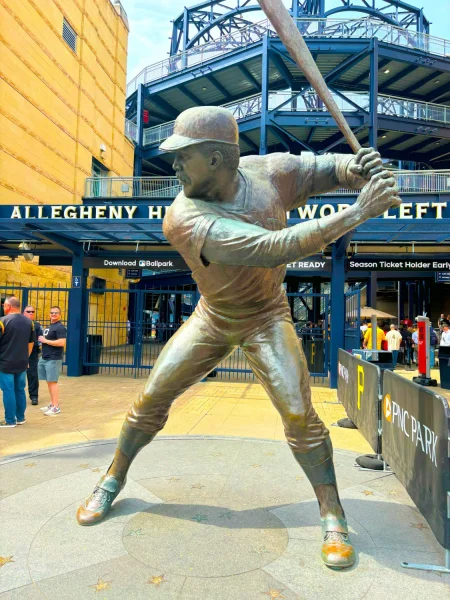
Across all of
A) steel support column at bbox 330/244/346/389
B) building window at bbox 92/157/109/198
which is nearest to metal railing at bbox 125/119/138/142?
building window at bbox 92/157/109/198

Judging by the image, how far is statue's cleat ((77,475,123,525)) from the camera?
2.82 m

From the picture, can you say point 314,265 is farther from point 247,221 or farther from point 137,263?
point 247,221

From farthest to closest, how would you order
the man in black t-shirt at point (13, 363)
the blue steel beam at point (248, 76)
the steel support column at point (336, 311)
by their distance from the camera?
the blue steel beam at point (248, 76) → the steel support column at point (336, 311) → the man in black t-shirt at point (13, 363)

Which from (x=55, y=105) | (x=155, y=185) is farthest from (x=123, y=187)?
(x=55, y=105)

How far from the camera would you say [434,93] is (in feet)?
85.0

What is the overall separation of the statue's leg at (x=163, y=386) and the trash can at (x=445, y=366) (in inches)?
377

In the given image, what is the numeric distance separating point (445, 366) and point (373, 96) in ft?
50.6

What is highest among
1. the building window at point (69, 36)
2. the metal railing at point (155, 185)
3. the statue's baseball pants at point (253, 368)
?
the building window at point (69, 36)

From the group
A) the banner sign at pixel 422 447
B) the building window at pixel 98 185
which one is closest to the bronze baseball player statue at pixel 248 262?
the banner sign at pixel 422 447

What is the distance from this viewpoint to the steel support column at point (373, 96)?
2106 centimetres

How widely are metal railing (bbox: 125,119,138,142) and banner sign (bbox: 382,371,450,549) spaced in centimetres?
2563

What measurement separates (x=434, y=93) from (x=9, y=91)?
22847 mm

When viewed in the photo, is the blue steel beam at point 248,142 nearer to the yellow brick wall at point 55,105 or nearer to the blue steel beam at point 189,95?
the blue steel beam at point 189,95

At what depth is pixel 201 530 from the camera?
2750 mm
